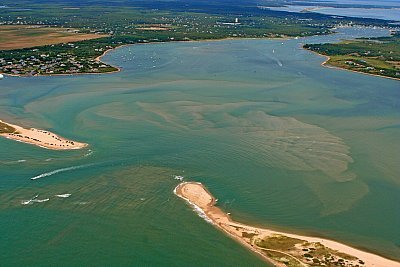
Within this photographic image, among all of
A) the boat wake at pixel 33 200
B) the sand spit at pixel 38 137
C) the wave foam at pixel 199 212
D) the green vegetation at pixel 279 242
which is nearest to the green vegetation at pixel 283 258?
the green vegetation at pixel 279 242

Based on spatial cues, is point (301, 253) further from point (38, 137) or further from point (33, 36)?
point (33, 36)

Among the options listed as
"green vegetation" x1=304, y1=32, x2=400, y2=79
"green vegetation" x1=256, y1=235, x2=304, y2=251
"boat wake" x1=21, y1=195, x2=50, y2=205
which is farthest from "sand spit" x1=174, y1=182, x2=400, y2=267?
"green vegetation" x1=304, y1=32, x2=400, y2=79

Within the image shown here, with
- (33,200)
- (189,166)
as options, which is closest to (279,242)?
(189,166)

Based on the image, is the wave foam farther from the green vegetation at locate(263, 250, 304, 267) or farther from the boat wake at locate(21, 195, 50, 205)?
the boat wake at locate(21, 195, 50, 205)

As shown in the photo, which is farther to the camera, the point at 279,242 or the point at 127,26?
the point at 127,26

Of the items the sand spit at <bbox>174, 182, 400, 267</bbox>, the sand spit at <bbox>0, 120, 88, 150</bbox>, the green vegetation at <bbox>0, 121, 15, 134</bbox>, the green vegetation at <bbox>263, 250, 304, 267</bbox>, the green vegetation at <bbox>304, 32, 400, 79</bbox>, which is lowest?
the green vegetation at <bbox>263, 250, 304, 267</bbox>

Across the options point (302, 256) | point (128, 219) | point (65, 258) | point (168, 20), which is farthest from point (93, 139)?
point (168, 20)
